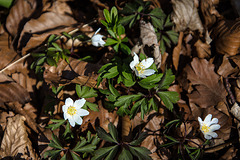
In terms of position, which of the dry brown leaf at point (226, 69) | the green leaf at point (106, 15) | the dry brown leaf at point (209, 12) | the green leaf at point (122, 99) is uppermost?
the green leaf at point (106, 15)

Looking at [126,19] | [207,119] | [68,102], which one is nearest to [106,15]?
[126,19]

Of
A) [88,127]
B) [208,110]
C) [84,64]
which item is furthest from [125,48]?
[208,110]

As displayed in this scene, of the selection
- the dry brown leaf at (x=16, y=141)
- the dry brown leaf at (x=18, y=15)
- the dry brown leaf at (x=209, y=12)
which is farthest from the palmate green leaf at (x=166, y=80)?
the dry brown leaf at (x=18, y=15)

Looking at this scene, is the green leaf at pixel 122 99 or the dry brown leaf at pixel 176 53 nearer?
the green leaf at pixel 122 99

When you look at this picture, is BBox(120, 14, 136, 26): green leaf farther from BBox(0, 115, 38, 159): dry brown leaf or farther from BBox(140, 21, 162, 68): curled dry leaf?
BBox(0, 115, 38, 159): dry brown leaf

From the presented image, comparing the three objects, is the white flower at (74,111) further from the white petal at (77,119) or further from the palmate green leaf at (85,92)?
the palmate green leaf at (85,92)

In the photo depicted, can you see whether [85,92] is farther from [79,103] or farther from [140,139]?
[140,139]

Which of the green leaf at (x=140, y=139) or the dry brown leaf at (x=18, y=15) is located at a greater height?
the dry brown leaf at (x=18, y=15)

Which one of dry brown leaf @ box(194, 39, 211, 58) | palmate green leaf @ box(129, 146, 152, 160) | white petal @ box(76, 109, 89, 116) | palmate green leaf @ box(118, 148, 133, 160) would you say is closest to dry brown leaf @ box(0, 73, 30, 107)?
white petal @ box(76, 109, 89, 116)
